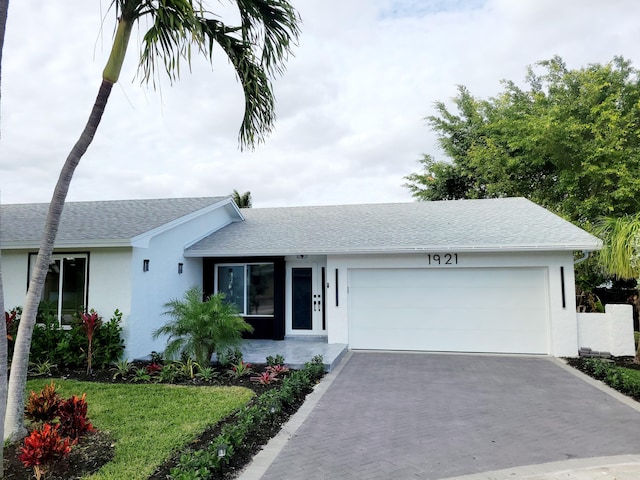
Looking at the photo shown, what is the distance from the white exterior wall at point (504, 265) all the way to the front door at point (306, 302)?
1.23 metres

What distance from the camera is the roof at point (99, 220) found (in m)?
8.95

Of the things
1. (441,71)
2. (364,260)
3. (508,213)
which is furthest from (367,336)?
(441,71)

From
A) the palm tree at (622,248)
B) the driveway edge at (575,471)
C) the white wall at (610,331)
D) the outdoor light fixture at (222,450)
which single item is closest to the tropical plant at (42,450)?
the outdoor light fixture at (222,450)

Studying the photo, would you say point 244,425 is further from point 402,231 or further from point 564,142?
point 564,142

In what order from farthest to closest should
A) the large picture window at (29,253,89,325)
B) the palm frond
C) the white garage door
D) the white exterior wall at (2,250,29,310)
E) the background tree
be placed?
1. the background tree
2. the white garage door
3. the white exterior wall at (2,250,29,310)
4. the large picture window at (29,253,89,325)
5. the palm frond

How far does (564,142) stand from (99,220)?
1784 cm

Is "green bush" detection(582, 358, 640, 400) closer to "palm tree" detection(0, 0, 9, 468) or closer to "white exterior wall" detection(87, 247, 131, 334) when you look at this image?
"palm tree" detection(0, 0, 9, 468)

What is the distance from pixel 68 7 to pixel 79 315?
622cm

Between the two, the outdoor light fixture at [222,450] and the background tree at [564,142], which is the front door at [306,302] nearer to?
the outdoor light fixture at [222,450]

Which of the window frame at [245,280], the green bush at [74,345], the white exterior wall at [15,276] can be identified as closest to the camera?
the green bush at [74,345]

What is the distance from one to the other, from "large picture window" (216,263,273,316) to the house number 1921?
4752mm

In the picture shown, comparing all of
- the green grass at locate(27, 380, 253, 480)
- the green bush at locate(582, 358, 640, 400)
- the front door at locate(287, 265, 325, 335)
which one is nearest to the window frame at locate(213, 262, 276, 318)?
the front door at locate(287, 265, 325, 335)

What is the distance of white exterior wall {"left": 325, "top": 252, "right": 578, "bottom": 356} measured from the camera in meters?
9.58

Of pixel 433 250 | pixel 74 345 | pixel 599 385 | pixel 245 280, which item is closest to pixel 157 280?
pixel 74 345
